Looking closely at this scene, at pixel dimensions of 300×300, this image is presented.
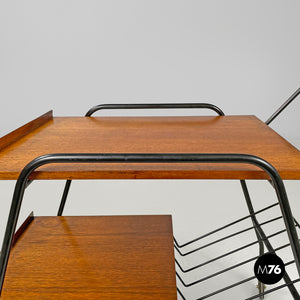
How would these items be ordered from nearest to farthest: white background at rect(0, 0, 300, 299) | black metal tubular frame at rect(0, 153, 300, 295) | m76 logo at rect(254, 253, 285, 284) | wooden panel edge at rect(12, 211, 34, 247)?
black metal tubular frame at rect(0, 153, 300, 295) < m76 logo at rect(254, 253, 285, 284) < wooden panel edge at rect(12, 211, 34, 247) < white background at rect(0, 0, 300, 299)

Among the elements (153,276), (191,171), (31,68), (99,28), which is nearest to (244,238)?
(153,276)

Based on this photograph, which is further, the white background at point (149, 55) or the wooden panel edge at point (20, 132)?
the white background at point (149, 55)

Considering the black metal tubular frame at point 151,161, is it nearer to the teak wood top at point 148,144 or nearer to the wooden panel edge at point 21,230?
the teak wood top at point 148,144

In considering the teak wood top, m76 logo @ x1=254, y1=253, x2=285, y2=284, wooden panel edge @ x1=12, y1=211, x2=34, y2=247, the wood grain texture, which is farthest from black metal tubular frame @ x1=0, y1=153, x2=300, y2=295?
wooden panel edge @ x1=12, y1=211, x2=34, y2=247

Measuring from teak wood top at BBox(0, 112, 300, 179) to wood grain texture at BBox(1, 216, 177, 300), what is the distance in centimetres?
40

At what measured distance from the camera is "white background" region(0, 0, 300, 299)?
398 cm

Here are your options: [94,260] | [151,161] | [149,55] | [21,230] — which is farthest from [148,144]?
[149,55]

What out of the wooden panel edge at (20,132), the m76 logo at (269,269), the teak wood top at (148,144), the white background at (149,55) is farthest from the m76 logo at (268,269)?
the white background at (149,55)

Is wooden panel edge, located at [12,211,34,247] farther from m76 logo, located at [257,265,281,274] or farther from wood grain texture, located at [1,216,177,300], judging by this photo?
m76 logo, located at [257,265,281,274]

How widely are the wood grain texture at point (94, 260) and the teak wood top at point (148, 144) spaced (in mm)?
404

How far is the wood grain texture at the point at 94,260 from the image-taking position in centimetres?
119

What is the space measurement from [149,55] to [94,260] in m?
3.09

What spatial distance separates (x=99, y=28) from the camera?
4039mm

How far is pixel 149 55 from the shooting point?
4.11m
